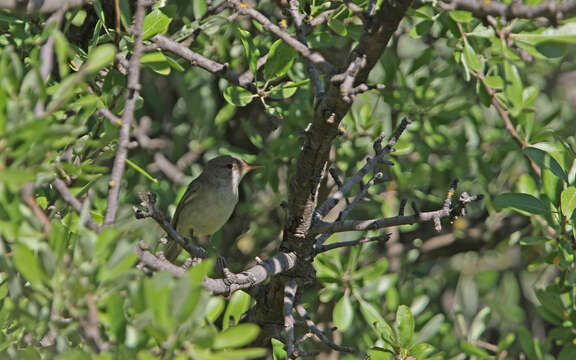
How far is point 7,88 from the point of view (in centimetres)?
169

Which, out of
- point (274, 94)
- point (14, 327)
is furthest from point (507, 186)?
point (14, 327)

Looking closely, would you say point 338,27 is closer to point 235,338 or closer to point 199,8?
point 199,8

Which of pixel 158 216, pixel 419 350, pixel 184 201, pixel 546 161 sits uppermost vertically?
pixel 158 216

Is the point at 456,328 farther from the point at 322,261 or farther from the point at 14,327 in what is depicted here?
the point at 14,327

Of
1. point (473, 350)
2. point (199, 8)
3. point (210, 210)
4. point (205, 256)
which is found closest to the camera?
point (205, 256)

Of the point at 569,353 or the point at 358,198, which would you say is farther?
the point at 569,353

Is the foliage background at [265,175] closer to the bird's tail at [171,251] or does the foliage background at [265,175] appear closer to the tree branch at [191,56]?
the tree branch at [191,56]

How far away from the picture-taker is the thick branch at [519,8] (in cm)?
208

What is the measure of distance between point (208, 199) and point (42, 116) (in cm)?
292

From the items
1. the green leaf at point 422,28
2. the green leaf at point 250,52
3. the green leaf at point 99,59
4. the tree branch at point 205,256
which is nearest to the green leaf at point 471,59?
the green leaf at point 422,28

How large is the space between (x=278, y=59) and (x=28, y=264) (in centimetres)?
174

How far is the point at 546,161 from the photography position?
3.01 m

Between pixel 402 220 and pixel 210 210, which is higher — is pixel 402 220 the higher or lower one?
the higher one

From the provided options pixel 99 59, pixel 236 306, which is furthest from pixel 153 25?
pixel 236 306
